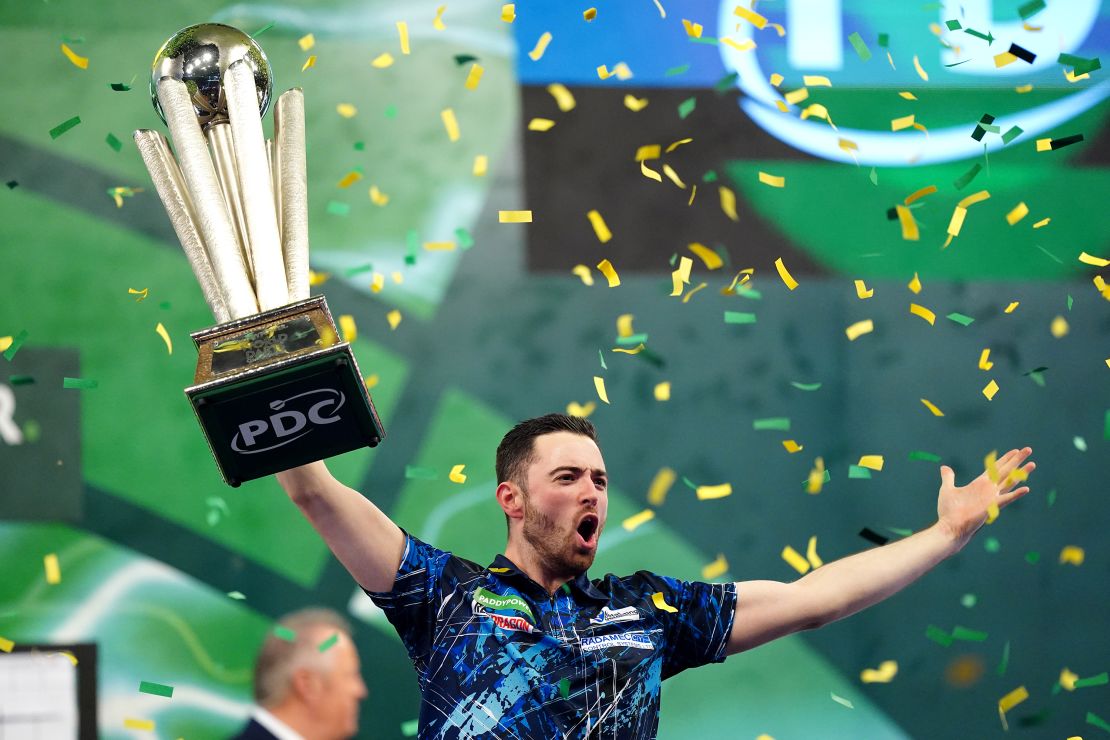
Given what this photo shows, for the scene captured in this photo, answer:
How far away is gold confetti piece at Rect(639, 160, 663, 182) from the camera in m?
4.81

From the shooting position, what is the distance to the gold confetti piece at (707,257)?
482cm

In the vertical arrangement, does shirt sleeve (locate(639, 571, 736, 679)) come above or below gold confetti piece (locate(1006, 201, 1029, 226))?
above

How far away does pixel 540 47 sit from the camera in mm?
4836

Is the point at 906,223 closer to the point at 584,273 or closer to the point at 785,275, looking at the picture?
the point at 785,275

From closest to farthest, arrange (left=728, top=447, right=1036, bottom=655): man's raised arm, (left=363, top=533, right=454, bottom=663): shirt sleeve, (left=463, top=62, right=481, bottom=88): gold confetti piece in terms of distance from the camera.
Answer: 1. (left=363, top=533, right=454, bottom=663): shirt sleeve
2. (left=728, top=447, right=1036, bottom=655): man's raised arm
3. (left=463, top=62, right=481, bottom=88): gold confetti piece

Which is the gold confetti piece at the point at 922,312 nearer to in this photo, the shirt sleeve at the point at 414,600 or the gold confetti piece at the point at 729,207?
the gold confetti piece at the point at 729,207

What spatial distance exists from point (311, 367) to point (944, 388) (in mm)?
3209

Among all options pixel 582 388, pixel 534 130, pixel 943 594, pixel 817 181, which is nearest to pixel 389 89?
pixel 534 130

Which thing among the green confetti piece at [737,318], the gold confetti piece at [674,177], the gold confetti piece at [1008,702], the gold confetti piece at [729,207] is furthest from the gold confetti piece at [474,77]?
the gold confetti piece at [1008,702]

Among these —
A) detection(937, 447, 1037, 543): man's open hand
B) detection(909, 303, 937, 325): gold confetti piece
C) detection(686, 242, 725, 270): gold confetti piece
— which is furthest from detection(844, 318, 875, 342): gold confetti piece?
detection(937, 447, 1037, 543): man's open hand

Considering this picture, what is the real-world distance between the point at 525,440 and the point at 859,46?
8.22 ft

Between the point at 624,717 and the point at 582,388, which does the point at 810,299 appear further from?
the point at 624,717

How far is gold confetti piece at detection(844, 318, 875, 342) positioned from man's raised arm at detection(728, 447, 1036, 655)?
1682 millimetres

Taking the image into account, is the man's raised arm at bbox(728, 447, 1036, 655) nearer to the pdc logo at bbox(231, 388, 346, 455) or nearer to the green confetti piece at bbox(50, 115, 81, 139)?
the pdc logo at bbox(231, 388, 346, 455)
